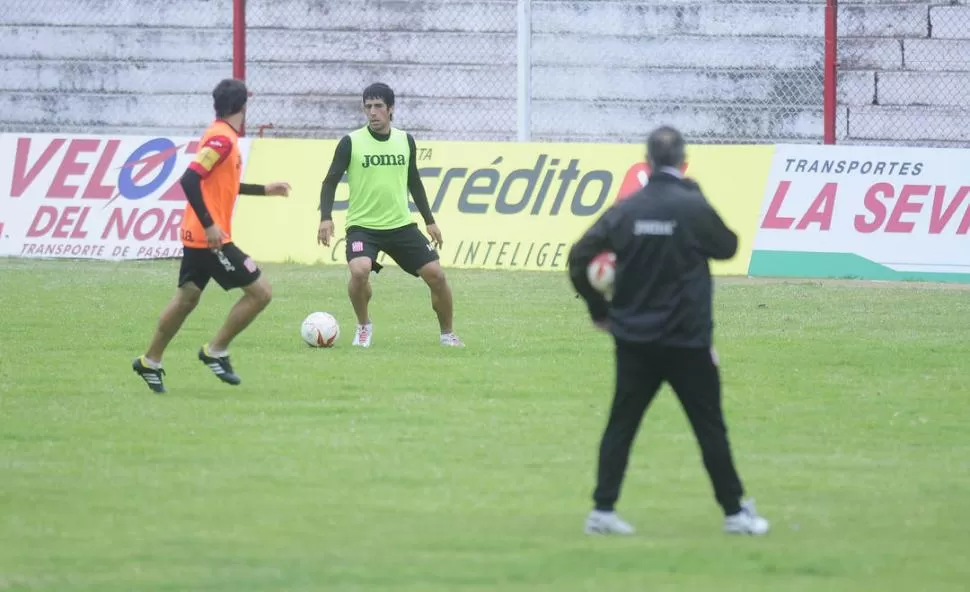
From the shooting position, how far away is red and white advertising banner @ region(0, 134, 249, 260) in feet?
72.6

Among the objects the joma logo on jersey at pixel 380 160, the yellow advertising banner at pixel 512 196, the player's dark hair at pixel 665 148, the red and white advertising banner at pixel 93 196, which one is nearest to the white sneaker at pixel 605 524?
the player's dark hair at pixel 665 148

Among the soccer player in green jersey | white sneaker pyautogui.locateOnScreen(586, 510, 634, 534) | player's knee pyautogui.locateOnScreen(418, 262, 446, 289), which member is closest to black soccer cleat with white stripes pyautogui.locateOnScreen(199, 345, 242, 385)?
the soccer player in green jersey

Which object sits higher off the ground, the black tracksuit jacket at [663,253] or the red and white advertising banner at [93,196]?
the red and white advertising banner at [93,196]

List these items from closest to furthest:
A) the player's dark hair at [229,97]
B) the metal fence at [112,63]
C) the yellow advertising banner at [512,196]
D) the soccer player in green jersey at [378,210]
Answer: the player's dark hair at [229,97] → the soccer player in green jersey at [378,210] → the yellow advertising banner at [512,196] → the metal fence at [112,63]

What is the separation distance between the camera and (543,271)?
20.6 m

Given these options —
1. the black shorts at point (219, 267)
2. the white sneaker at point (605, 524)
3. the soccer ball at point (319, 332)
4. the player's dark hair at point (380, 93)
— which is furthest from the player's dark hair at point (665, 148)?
the soccer ball at point (319, 332)

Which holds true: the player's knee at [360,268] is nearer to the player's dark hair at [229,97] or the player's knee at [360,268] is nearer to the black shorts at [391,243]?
the black shorts at [391,243]

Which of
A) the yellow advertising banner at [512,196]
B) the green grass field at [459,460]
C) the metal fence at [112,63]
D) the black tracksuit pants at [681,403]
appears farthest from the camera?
the metal fence at [112,63]

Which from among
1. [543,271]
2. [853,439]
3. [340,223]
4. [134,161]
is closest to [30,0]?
[134,161]

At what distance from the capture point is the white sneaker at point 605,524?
763cm

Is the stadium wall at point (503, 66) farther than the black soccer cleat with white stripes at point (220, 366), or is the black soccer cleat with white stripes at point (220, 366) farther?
the stadium wall at point (503, 66)

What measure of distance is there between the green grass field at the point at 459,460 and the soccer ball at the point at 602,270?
104 cm

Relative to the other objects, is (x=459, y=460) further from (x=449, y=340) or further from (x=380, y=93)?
(x=380, y=93)

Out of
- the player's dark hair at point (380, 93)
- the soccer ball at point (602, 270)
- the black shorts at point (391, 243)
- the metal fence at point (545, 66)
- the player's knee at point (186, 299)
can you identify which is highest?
the metal fence at point (545, 66)
